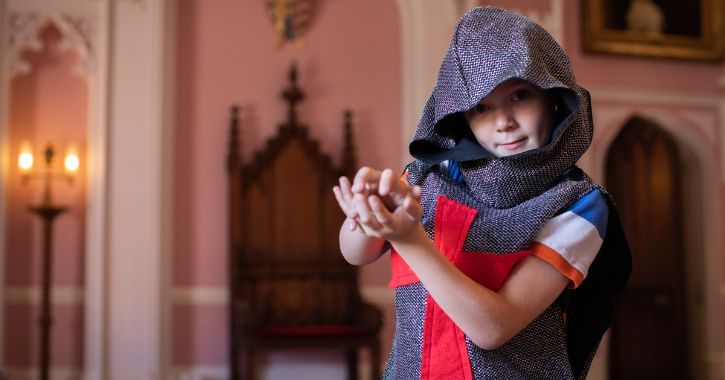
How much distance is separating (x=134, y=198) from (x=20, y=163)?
820mm

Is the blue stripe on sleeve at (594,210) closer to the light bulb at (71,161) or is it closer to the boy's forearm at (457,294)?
the boy's forearm at (457,294)

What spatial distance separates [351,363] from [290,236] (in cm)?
105

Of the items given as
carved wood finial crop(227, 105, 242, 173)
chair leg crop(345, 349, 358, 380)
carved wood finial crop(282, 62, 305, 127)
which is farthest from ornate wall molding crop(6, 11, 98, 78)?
chair leg crop(345, 349, 358, 380)

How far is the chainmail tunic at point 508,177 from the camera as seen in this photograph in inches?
43.5

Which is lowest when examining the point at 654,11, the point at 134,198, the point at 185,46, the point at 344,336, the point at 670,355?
the point at 670,355

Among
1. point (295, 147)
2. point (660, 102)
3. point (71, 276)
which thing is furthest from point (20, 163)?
point (660, 102)

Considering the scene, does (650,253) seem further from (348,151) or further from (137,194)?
(137,194)

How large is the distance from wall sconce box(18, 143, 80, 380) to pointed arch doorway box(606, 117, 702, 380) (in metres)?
4.31

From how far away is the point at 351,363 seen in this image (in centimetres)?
549

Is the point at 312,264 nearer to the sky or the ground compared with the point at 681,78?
nearer to the ground

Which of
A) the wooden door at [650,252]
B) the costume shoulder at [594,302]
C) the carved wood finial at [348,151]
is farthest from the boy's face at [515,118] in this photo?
the wooden door at [650,252]

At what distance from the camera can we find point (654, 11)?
6.54 metres

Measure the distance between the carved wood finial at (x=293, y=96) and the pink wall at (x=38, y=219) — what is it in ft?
4.89

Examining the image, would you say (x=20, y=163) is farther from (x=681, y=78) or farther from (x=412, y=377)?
(x=681, y=78)
